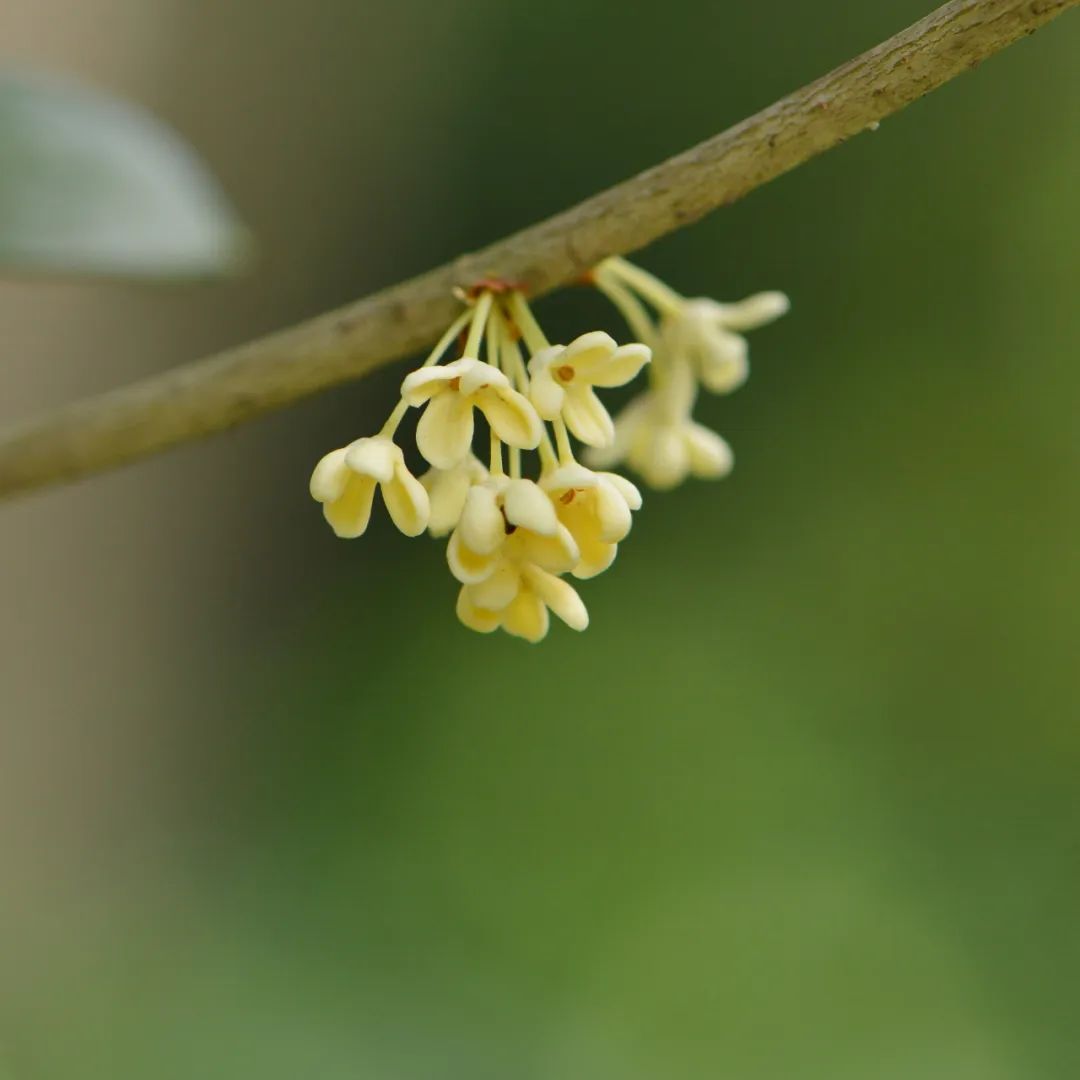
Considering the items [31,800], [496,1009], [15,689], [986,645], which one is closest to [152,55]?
[15,689]

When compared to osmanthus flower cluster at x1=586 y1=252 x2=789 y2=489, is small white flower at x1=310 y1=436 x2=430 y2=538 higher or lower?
lower

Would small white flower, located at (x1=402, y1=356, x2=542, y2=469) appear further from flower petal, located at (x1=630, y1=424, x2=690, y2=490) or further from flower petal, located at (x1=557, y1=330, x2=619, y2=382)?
flower petal, located at (x1=630, y1=424, x2=690, y2=490)

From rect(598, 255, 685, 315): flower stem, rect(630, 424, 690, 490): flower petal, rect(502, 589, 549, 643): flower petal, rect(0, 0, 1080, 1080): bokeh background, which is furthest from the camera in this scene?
rect(0, 0, 1080, 1080): bokeh background

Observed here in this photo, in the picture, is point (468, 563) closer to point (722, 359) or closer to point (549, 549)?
point (549, 549)

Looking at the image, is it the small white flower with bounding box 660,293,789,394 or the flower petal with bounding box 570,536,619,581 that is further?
the small white flower with bounding box 660,293,789,394

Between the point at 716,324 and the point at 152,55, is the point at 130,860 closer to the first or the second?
the point at 152,55

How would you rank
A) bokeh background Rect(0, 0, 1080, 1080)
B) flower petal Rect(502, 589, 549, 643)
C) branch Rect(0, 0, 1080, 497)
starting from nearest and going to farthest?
branch Rect(0, 0, 1080, 497), flower petal Rect(502, 589, 549, 643), bokeh background Rect(0, 0, 1080, 1080)

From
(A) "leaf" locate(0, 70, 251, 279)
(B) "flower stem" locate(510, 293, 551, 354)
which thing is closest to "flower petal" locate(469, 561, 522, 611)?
(B) "flower stem" locate(510, 293, 551, 354)
